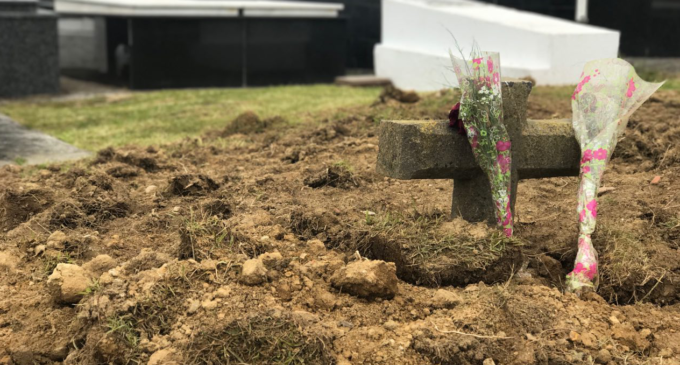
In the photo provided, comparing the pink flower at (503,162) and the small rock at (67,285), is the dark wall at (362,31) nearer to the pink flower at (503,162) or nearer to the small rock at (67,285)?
the pink flower at (503,162)

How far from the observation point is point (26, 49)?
10.8 meters

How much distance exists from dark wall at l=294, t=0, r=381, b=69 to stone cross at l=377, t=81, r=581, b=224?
10990 mm

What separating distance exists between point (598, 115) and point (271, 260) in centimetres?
162

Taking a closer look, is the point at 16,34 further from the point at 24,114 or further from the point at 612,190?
the point at 612,190

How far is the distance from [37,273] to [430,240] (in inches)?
70.2

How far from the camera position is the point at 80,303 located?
3.10 meters

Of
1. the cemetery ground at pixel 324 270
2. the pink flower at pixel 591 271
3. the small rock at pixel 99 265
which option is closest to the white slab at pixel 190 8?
the cemetery ground at pixel 324 270

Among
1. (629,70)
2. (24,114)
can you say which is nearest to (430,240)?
(629,70)

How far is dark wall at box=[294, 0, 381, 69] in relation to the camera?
14.5 metres

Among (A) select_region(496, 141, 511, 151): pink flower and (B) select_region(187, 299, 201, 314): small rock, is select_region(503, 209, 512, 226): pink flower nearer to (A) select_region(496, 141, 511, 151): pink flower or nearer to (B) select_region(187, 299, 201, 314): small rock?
(A) select_region(496, 141, 511, 151): pink flower

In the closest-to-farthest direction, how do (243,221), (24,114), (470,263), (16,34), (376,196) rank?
(470,263)
(243,221)
(376,196)
(24,114)
(16,34)

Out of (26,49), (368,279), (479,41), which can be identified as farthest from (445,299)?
(26,49)

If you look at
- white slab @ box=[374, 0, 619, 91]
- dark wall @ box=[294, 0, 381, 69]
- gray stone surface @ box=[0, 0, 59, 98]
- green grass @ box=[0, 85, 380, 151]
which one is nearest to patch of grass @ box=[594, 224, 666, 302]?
green grass @ box=[0, 85, 380, 151]

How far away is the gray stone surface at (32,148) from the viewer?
6480 millimetres
